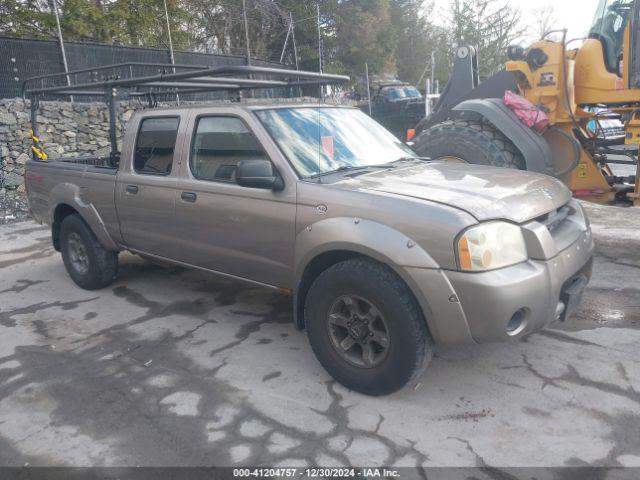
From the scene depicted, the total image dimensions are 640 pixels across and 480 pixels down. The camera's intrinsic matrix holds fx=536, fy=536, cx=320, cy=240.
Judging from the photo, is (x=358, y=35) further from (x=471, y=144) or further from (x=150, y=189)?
(x=150, y=189)

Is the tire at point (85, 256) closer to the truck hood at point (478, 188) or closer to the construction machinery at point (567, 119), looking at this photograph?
the truck hood at point (478, 188)

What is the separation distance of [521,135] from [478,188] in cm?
297

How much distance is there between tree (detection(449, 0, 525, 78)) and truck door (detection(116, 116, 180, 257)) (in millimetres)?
26269

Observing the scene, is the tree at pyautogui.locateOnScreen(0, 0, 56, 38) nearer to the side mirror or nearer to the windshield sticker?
the windshield sticker

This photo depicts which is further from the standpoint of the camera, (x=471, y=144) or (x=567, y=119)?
(x=471, y=144)

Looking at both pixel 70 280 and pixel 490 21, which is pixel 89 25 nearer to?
pixel 70 280

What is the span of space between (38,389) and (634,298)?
4826 millimetres

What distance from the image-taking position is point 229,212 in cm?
393

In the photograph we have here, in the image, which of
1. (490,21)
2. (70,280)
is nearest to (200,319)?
(70,280)

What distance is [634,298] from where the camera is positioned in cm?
471

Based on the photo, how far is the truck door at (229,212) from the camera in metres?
3.69

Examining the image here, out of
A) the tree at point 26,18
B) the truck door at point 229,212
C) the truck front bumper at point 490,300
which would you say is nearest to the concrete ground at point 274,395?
the truck front bumper at point 490,300

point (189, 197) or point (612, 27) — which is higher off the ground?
point (612, 27)

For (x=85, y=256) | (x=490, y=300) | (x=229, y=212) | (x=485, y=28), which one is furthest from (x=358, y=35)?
(x=490, y=300)
